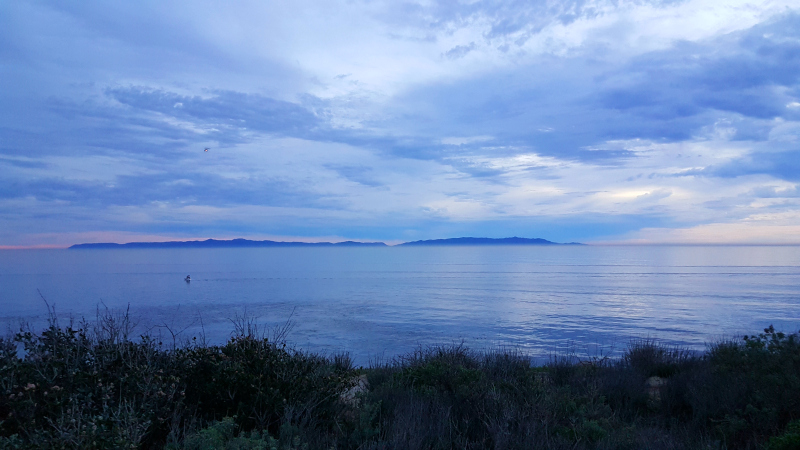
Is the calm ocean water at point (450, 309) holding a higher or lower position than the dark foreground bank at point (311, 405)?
lower

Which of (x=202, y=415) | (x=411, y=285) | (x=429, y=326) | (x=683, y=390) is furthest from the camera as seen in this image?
(x=411, y=285)

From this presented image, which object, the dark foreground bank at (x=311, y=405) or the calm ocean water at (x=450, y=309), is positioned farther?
the calm ocean water at (x=450, y=309)

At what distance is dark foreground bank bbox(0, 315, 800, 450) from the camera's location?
5.14 metres

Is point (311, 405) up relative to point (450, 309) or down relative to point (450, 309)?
up

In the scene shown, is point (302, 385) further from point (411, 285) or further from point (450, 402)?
point (411, 285)

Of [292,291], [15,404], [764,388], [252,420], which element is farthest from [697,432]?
[292,291]

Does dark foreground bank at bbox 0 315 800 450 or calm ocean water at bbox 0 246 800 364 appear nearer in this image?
dark foreground bank at bbox 0 315 800 450

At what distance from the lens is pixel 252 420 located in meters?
6.35

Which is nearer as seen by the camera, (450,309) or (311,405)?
(311,405)

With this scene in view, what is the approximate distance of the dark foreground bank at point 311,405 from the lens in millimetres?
5145

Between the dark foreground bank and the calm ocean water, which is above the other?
the dark foreground bank

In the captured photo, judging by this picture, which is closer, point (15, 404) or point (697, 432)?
point (15, 404)

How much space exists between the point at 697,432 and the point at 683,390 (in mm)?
1726

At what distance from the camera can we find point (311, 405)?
6277mm
